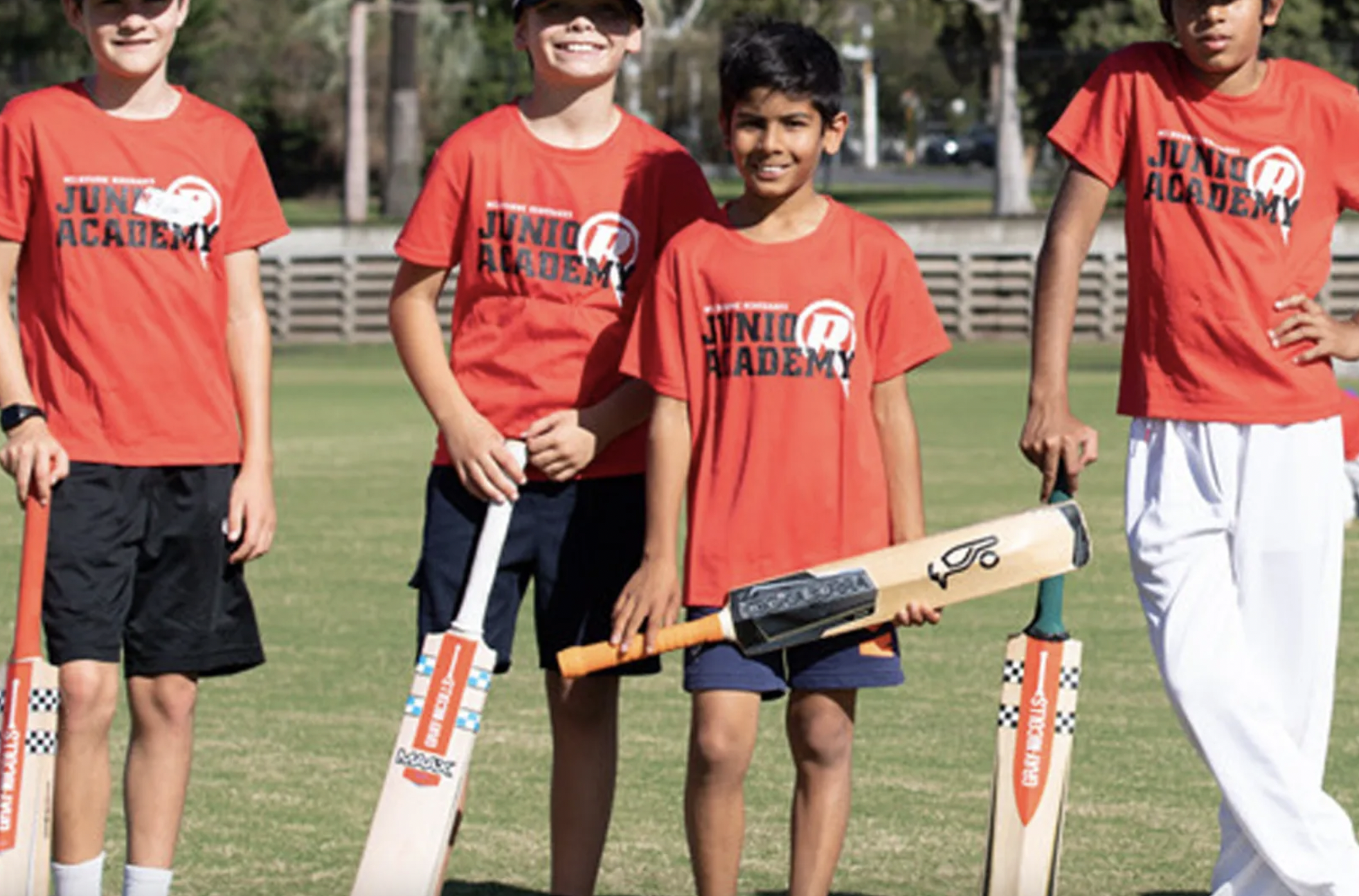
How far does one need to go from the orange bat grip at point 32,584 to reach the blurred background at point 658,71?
67.9 feet

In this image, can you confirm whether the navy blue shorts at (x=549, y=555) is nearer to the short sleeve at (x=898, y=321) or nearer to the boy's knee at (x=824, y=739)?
the boy's knee at (x=824, y=739)

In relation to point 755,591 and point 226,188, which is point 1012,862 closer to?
point 755,591

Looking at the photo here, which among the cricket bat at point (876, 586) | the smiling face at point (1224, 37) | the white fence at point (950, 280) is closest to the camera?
the cricket bat at point (876, 586)

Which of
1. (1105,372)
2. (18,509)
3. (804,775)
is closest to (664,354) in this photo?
(804,775)

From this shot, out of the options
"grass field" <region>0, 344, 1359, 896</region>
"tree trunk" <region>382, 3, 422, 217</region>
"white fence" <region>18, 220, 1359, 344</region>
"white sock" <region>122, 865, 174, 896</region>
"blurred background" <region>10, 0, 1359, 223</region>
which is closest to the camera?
"white sock" <region>122, 865, 174, 896</region>

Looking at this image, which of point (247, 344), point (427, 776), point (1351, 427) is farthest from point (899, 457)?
point (1351, 427)

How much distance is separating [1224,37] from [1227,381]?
1.95 ft

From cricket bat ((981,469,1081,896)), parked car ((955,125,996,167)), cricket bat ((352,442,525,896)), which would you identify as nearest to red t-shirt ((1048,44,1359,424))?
cricket bat ((981,469,1081,896))

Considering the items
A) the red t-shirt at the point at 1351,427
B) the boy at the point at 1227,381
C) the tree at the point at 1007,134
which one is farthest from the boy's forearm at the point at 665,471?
the tree at the point at 1007,134

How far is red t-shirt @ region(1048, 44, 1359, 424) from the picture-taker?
16.2 feet

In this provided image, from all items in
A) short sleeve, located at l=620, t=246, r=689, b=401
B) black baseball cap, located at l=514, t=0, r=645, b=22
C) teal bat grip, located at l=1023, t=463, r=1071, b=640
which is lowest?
teal bat grip, located at l=1023, t=463, r=1071, b=640

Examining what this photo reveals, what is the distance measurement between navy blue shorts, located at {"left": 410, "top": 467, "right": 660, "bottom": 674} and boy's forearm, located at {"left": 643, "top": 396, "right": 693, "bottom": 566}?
24cm

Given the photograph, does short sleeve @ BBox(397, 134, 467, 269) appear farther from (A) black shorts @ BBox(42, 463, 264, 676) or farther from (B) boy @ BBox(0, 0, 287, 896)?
(A) black shorts @ BBox(42, 463, 264, 676)

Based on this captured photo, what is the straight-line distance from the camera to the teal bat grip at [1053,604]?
4.95 m
